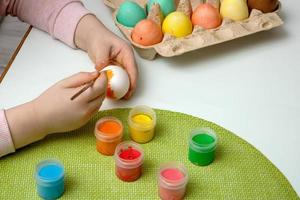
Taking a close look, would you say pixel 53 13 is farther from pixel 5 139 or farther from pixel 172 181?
pixel 172 181

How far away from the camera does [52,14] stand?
3.23 ft

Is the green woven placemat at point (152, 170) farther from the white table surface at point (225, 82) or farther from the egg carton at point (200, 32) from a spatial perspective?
the egg carton at point (200, 32)

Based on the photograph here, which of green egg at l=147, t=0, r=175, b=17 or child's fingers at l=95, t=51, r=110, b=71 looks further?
green egg at l=147, t=0, r=175, b=17

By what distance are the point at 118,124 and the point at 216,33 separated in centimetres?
29

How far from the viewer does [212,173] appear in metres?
0.74

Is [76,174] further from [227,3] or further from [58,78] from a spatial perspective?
[227,3]

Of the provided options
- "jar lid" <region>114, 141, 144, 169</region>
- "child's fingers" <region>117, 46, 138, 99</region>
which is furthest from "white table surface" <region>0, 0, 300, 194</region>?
"jar lid" <region>114, 141, 144, 169</region>

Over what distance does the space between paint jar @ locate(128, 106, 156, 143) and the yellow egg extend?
193mm

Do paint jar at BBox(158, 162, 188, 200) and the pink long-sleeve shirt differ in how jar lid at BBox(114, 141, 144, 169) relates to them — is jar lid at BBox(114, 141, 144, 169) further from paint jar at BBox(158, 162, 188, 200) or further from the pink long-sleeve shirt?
the pink long-sleeve shirt

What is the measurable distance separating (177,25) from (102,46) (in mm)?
145

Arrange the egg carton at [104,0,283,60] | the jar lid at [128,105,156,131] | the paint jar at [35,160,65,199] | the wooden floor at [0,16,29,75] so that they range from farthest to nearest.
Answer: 1. the wooden floor at [0,16,29,75]
2. the egg carton at [104,0,283,60]
3. the jar lid at [128,105,156,131]
4. the paint jar at [35,160,65,199]

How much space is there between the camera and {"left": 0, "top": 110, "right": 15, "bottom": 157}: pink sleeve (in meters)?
0.73

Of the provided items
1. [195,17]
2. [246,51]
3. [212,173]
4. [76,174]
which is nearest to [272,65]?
[246,51]

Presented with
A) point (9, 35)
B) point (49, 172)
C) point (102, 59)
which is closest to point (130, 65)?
point (102, 59)
